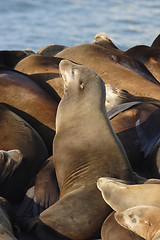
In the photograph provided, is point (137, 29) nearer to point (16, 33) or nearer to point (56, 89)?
point (16, 33)

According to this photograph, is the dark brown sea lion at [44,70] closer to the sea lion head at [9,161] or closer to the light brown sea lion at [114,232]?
the sea lion head at [9,161]

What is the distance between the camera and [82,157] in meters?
3.92

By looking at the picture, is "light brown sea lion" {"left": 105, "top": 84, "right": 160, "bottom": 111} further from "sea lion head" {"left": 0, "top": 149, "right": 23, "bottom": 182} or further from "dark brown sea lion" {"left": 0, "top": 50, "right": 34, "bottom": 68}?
"dark brown sea lion" {"left": 0, "top": 50, "right": 34, "bottom": 68}

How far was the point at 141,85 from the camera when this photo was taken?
237 inches

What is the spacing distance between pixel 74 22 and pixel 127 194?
2191cm

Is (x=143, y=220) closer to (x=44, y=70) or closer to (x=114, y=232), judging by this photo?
(x=114, y=232)

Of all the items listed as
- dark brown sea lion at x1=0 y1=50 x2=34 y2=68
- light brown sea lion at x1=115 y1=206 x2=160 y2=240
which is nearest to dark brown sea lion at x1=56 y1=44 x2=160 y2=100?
dark brown sea lion at x1=0 y1=50 x2=34 y2=68

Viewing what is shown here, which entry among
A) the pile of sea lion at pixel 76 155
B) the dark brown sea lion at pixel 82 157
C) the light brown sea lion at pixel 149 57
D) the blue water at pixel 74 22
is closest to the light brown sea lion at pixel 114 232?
the pile of sea lion at pixel 76 155

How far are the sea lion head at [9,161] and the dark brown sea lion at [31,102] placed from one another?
29.2 inches

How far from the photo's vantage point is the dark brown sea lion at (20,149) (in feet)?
13.8

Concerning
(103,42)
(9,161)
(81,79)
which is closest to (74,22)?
→ (103,42)

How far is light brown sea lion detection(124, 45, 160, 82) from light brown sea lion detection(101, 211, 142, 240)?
368 cm

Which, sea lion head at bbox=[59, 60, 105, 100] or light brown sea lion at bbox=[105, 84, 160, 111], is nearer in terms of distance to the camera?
sea lion head at bbox=[59, 60, 105, 100]

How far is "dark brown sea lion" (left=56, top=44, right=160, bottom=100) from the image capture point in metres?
6.00
